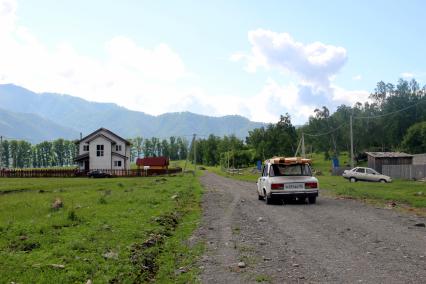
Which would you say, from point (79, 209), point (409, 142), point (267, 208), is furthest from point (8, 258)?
point (409, 142)

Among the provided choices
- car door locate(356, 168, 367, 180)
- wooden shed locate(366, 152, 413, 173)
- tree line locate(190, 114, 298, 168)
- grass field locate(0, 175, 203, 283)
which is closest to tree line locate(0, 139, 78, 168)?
tree line locate(190, 114, 298, 168)

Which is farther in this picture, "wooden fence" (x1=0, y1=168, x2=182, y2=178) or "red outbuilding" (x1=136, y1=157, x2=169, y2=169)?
"red outbuilding" (x1=136, y1=157, x2=169, y2=169)

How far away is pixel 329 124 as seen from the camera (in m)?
110

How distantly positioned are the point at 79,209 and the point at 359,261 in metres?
12.1

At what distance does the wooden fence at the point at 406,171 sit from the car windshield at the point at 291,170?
31.6 meters

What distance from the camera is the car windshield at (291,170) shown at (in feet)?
69.2

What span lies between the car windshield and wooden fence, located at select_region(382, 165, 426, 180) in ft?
104

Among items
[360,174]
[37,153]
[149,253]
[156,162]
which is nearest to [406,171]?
[360,174]

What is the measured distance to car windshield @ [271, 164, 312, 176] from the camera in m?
21.1

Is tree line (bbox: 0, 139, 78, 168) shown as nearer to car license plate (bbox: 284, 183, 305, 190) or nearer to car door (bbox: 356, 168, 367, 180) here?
car door (bbox: 356, 168, 367, 180)

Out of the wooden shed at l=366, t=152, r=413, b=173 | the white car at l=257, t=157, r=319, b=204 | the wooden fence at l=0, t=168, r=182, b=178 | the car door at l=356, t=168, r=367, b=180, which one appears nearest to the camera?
the white car at l=257, t=157, r=319, b=204

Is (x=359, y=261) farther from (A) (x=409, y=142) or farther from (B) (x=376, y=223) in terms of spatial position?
(A) (x=409, y=142)

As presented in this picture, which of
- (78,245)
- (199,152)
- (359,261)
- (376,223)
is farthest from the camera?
(199,152)

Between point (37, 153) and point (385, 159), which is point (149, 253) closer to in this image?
point (385, 159)
